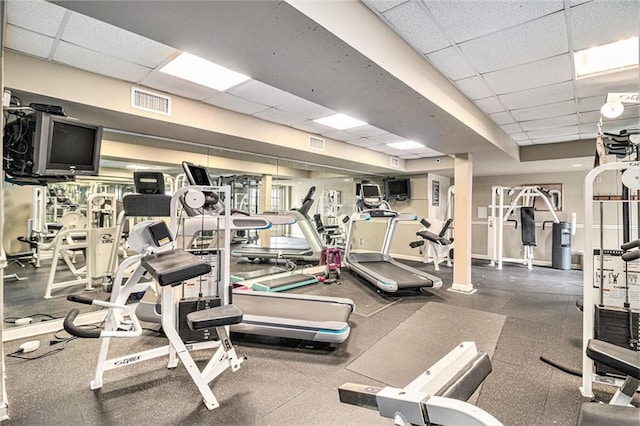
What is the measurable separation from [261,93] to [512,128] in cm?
→ 388

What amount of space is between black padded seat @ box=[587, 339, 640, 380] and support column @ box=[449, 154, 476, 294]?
3.40 meters

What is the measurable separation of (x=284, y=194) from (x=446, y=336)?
465cm

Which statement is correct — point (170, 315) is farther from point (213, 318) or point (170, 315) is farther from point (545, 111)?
point (545, 111)

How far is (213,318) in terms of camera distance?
198cm

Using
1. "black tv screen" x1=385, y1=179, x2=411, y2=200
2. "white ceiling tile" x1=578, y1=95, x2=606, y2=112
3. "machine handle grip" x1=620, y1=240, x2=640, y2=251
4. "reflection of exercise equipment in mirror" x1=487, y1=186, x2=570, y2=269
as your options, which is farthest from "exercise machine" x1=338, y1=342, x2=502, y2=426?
"black tv screen" x1=385, y1=179, x2=411, y2=200

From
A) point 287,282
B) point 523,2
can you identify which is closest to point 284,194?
point 287,282

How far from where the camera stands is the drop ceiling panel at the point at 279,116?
4230 mm

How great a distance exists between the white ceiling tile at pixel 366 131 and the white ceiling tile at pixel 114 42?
300cm

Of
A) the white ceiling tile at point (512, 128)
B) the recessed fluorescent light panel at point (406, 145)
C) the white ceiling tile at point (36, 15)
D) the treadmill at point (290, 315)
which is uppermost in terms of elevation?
the recessed fluorescent light panel at point (406, 145)

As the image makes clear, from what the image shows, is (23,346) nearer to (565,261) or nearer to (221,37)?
(221,37)

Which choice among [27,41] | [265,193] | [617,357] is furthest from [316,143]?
[617,357]

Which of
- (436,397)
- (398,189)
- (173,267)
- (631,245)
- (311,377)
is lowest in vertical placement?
(311,377)

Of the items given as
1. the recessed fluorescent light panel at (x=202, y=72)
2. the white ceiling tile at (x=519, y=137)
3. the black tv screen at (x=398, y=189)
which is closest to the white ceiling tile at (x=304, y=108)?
the recessed fluorescent light panel at (x=202, y=72)

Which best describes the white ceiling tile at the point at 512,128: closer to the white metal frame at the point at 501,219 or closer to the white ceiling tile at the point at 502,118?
the white ceiling tile at the point at 502,118
